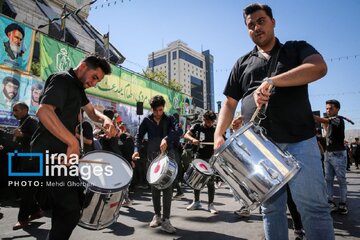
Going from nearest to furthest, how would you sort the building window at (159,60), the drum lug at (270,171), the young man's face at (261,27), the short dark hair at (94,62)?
the drum lug at (270,171) → the young man's face at (261,27) → the short dark hair at (94,62) → the building window at (159,60)

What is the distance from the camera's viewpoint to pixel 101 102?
13.5 meters

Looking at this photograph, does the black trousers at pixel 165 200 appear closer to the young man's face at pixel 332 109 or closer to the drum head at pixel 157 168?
the drum head at pixel 157 168

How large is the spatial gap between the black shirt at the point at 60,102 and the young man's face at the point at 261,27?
1.76 meters

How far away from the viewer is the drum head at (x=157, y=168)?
4270 millimetres

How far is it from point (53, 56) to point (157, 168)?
29.9 ft

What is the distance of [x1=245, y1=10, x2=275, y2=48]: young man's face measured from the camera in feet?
7.63

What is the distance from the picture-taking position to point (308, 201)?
1.96 meters

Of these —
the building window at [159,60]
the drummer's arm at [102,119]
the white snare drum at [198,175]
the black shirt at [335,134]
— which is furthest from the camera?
the building window at [159,60]

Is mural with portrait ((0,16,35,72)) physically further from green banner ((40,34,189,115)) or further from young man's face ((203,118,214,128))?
young man's face ((203,118,214,128))

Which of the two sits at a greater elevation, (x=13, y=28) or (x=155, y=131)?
(x=13, y=28)

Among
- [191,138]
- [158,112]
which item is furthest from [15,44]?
[191,138]

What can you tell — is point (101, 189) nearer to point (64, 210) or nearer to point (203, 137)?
point (64, 210)

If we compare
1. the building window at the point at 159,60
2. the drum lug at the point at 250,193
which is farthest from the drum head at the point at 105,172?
the building window at the point at 159,60

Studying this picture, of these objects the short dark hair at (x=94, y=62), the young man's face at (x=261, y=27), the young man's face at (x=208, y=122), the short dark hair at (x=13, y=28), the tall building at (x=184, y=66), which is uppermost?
the tall building at (x=184, y=66)
